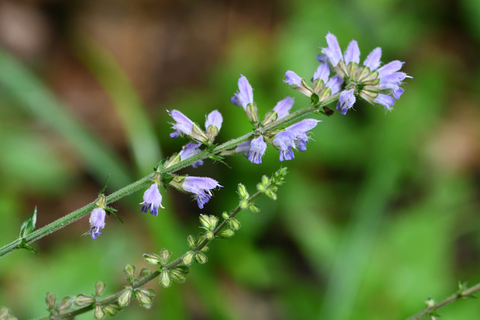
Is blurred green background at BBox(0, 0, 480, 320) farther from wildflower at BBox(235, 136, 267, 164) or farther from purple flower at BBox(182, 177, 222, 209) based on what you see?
wildflower at BBox(235, 136, 267, 164)

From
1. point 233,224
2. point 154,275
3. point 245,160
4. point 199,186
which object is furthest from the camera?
point 245,160

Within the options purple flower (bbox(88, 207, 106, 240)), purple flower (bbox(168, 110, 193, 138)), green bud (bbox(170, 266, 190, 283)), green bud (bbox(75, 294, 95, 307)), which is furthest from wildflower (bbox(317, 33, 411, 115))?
green bud (bbox(75, 294, 95, 307))

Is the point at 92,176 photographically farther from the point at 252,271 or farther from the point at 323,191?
the point at 323,191

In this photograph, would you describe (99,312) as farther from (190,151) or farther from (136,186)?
(190,151)

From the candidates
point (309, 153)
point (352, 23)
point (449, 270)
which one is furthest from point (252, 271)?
point (352, 23)

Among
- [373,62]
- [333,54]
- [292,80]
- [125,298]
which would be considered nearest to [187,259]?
[125,298]

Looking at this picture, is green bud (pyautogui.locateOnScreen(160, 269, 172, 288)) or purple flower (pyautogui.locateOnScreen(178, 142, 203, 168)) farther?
purple flower (pyautogui.locateOnScreen(178, 142, 203, 168))

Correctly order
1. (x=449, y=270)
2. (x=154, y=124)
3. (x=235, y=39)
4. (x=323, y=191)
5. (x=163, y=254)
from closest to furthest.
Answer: (x=163, y=254) → (x=449, y=270) → (x=323, y=191) → (x=154, y=124) → (x=235, y=39)
